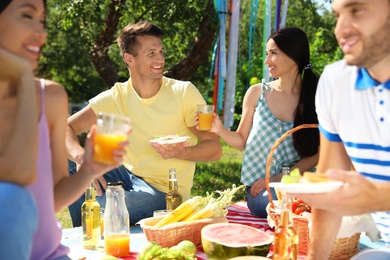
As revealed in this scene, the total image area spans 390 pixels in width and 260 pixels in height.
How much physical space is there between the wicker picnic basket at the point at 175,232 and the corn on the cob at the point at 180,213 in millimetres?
76

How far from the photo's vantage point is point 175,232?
3217mm

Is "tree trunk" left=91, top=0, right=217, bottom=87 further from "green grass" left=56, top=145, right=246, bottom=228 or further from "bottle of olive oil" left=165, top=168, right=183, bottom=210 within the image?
"bottle of olive oil" left=165, top=168, right=183, bottom=210

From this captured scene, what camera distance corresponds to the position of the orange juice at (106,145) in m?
2.05

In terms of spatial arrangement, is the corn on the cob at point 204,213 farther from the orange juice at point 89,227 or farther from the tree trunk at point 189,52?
the tree trunk at point 189,52

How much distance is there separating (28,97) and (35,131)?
0.39 feet

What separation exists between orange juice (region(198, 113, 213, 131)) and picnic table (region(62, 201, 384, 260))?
0.69m

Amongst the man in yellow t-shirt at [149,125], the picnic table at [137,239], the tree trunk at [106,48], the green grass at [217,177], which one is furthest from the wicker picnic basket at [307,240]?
the tree trunk at [106,48]

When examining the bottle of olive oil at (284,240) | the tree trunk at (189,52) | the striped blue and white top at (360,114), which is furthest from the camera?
the tree trunk at (189,52)

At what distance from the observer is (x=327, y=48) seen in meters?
20.3

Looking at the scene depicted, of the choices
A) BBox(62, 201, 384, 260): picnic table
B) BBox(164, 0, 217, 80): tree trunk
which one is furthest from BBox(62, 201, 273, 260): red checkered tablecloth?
BBox(164, 0, 217, 80): tree trunk

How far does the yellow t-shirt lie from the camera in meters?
4.25

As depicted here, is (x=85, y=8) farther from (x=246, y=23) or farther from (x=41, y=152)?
(x=246, y=23)

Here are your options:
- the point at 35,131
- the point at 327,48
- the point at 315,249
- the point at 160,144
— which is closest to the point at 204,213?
the point at 160,144

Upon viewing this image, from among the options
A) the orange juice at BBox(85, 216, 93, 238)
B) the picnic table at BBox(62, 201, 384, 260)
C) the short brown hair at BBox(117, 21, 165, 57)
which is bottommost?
the picnic table at BBox(62, 201, 384, 260)
